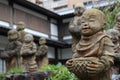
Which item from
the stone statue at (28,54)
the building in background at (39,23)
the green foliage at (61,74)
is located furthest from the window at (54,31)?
the green foliage at (61,74)

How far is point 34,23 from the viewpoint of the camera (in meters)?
22.4

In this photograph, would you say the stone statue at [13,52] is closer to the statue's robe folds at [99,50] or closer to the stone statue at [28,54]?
the stone statue at [28,54]

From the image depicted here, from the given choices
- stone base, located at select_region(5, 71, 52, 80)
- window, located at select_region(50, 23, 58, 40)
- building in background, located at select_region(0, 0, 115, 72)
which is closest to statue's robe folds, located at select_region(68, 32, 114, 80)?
stone base, located at select_region(5, 71, 52, 80)

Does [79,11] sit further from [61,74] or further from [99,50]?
[99,50]

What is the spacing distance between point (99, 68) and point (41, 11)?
63.3ft

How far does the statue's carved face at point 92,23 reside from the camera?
13.8 ft

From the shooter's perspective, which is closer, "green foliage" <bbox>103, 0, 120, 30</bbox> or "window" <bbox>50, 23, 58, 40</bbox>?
"green foliage" <bbox>103, 0, 120, 30</bbox>

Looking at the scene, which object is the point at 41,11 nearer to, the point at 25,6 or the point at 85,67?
the point at 25,6

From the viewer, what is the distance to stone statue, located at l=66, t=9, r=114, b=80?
3.96m

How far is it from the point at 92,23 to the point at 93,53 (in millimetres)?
400

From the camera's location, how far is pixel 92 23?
4.23 metres

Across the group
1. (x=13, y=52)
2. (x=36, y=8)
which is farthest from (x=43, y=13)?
(x=13, y=52)

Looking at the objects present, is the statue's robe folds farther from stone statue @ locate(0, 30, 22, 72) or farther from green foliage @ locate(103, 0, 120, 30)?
green foliage @ locate(103, 0, 120, 30)

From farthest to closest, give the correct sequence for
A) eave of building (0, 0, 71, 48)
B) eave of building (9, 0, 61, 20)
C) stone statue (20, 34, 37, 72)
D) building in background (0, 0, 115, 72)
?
eave of building (9, 0, 61, 20) → eave of building (0, 0, 71, 48) → building in background (0, 0, 115, 72) → stone statue (20, 34, 37, 72)
